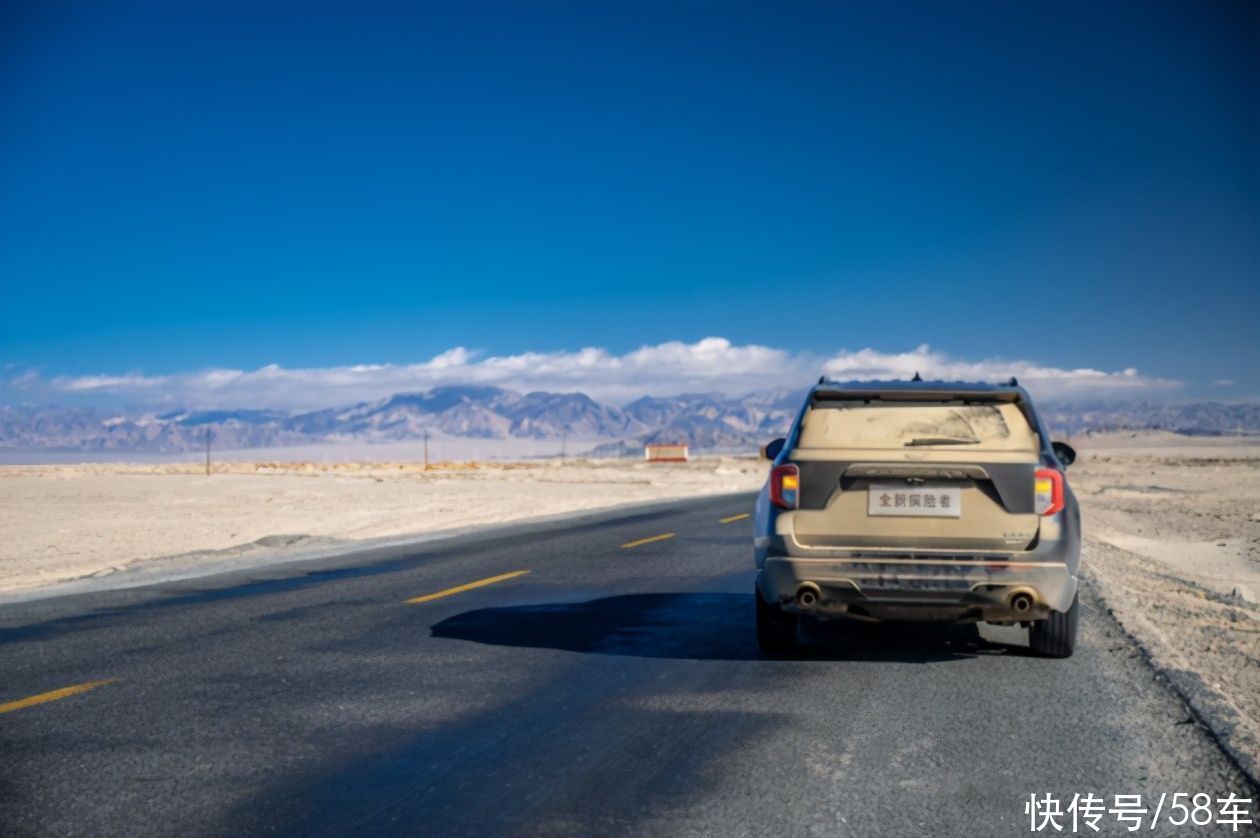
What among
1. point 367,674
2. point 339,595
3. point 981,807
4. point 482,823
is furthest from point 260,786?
point 339,595

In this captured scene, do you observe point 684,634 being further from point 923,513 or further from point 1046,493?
point 1046,493

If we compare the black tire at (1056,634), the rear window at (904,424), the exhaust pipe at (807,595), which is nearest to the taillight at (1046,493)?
the rear window at (904,424)

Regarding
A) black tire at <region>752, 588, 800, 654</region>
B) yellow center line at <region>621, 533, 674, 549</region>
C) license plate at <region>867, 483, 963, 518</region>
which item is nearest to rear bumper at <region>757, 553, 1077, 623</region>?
license plate at <region>867, 483, 963, 518</region>

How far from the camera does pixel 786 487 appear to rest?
716cm

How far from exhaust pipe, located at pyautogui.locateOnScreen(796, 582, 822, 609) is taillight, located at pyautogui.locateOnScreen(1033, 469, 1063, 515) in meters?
1.51

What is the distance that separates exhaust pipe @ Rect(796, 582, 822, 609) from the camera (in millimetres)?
7043

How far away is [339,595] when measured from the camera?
36.8 ft

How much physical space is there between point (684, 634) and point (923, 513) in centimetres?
271

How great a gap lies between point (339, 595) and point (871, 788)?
7611 millimetres

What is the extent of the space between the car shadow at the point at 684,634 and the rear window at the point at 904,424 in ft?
5.68

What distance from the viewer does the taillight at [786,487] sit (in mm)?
7145

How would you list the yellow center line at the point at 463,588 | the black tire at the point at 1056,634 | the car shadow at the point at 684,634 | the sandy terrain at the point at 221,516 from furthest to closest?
1. the sandy terrain at the point at 221,516
2. the yellow center line at the point at 463,588
3. the car shadow at the point at 684,634
4. the black tire at the point at 1056,634

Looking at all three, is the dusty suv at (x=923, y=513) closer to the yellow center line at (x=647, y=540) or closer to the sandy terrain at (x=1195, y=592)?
the sandy terrain at (x=1195, y=592)

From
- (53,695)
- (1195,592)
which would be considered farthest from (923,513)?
(1195,592)
